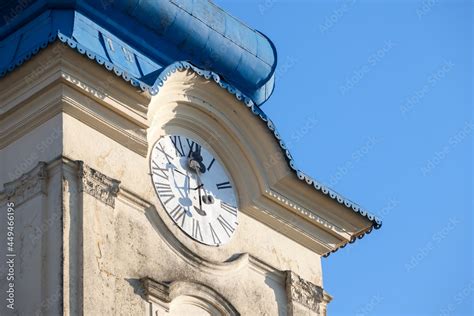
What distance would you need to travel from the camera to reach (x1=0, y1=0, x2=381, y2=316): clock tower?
60.2 ft

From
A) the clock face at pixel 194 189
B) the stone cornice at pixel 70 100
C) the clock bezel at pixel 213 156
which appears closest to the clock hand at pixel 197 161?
the clock face at pixel 194 189

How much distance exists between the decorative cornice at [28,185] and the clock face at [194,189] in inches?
53.1

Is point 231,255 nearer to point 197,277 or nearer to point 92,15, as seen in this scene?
point 197,277

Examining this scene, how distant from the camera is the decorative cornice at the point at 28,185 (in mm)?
18500

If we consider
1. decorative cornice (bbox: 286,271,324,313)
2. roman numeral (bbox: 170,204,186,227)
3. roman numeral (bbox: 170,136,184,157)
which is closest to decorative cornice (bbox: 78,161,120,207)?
roman numeral (bbox: 170,204,186,227)

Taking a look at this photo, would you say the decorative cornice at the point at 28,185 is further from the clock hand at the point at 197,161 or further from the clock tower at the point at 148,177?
the clock hand at the point at 197,161

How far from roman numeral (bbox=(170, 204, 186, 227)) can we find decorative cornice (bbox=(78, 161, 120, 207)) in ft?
2.71

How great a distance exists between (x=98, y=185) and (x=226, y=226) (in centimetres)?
183

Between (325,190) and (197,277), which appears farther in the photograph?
(325,190)

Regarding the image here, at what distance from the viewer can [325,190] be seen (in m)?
20.7

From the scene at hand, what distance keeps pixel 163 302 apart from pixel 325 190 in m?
2.77

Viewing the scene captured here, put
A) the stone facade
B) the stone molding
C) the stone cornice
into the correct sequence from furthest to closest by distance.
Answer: the stone cornice
the stone molding
the stone facade

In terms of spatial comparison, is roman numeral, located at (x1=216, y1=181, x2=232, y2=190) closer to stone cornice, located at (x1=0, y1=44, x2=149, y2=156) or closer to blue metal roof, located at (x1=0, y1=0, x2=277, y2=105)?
stone cornice, located at (x1=0, y1=44, x2=149, y2=156)

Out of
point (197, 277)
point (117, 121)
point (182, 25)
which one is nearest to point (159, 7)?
point (182, 25)
